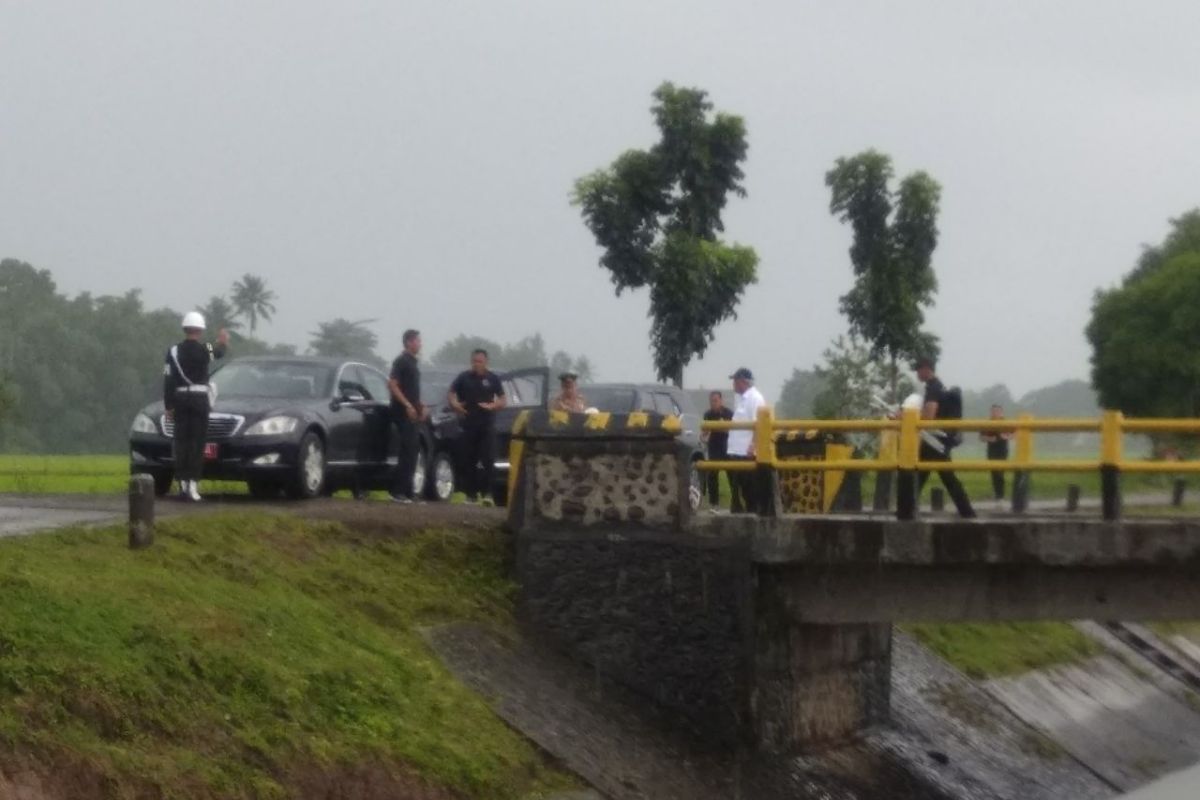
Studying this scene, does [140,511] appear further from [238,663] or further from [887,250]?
[887,250]

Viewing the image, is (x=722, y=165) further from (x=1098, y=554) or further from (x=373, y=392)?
(x=1098, y=554)

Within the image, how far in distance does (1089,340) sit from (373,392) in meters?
62.1

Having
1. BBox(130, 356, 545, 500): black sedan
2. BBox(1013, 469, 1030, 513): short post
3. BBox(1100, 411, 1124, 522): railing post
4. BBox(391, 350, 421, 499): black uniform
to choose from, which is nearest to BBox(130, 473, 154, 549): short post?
BBox(130, 356, 545, 500): black sedan

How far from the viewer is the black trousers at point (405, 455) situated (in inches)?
763

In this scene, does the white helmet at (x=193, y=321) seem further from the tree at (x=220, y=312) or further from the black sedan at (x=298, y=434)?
the tree at (x=220, y=312)

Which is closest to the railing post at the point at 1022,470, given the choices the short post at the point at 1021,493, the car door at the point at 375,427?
the short post at the point at 1021,493

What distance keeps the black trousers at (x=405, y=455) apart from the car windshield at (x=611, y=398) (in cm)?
544

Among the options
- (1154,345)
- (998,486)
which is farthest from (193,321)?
(1154,345)

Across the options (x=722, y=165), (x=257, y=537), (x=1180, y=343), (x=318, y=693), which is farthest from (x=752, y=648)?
(x=1180, y=343)

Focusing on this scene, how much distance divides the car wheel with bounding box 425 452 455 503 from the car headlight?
8.20 feet

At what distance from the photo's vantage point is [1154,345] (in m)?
72.6

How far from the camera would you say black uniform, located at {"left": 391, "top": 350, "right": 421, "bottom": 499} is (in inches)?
754

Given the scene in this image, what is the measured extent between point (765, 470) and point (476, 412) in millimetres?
Result: 4010

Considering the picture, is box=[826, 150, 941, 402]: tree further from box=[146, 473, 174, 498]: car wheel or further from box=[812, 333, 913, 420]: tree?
box=[146, 473, 174, 498]: car wheel
